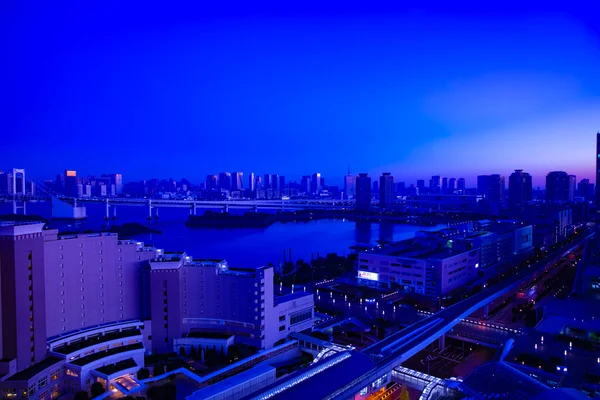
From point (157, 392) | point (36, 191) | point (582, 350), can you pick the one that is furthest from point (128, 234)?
point (582, 350)

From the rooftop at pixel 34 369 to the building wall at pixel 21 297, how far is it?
0.04m

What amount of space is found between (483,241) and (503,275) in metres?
0.60

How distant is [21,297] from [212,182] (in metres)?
26.3

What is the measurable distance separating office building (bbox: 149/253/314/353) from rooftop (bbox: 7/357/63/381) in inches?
31.1

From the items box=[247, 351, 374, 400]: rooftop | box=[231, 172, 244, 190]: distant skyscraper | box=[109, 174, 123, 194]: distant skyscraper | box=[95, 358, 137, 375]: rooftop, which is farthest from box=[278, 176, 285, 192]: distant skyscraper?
box=[247, 351, 374, 400]: rooftop

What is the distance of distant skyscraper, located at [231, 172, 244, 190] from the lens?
28.2 meters

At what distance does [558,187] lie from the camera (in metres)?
18.1

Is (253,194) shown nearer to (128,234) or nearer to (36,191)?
(36,191)

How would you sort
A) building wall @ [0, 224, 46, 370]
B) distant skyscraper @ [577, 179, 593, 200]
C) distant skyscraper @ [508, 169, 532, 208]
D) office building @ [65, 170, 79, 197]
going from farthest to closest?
distant skyscraper @ [577, 179, 593, 200] < office building @ [65, 170, 79, 197] < distant skyscraper @ [508, 169, 532, 208] < building wall @ [0, 224, 46, 370]

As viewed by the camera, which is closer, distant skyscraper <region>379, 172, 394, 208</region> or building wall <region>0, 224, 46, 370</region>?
building wall <region>0, 224, 46, 370</region>

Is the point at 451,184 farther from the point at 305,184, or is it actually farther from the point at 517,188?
the point at 517,188

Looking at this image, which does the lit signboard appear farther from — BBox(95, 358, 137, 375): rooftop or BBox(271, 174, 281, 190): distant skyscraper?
BBox(271, 174, 281, 190): distant skyscraper

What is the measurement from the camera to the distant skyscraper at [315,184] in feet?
107

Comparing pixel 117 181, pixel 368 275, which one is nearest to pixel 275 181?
pixel 117 181
